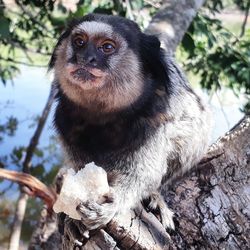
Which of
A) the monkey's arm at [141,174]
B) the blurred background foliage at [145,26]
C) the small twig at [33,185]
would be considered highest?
the monkey's arm at [141,174]

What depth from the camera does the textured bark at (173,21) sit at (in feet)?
8.16

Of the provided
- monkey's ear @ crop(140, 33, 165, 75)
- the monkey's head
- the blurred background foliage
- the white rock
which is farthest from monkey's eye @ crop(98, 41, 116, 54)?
the blurred background foliage

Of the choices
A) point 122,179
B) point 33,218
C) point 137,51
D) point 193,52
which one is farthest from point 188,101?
point 33,218

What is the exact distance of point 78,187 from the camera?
1.30 metres

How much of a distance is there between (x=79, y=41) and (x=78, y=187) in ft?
1.77

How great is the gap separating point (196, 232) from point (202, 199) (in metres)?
0.12

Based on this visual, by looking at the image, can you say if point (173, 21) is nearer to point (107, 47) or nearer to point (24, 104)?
point (107, 47)

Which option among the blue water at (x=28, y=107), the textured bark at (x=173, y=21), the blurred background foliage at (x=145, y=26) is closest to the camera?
the textured bark at (x=173, y=21)

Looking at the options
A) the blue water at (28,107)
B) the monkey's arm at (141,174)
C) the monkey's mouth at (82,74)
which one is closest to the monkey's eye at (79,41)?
the monkey's mouth at (82,74)

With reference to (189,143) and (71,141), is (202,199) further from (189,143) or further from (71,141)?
(71,141)

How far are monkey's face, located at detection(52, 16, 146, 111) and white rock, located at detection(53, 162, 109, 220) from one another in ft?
1.12

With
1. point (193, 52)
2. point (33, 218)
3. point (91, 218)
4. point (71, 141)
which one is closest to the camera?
point (91, 218)

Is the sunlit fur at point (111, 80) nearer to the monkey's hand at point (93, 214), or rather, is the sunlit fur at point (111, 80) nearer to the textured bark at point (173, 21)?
the monkey's hand at point (93, 214)

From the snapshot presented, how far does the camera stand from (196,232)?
1.54 metres
